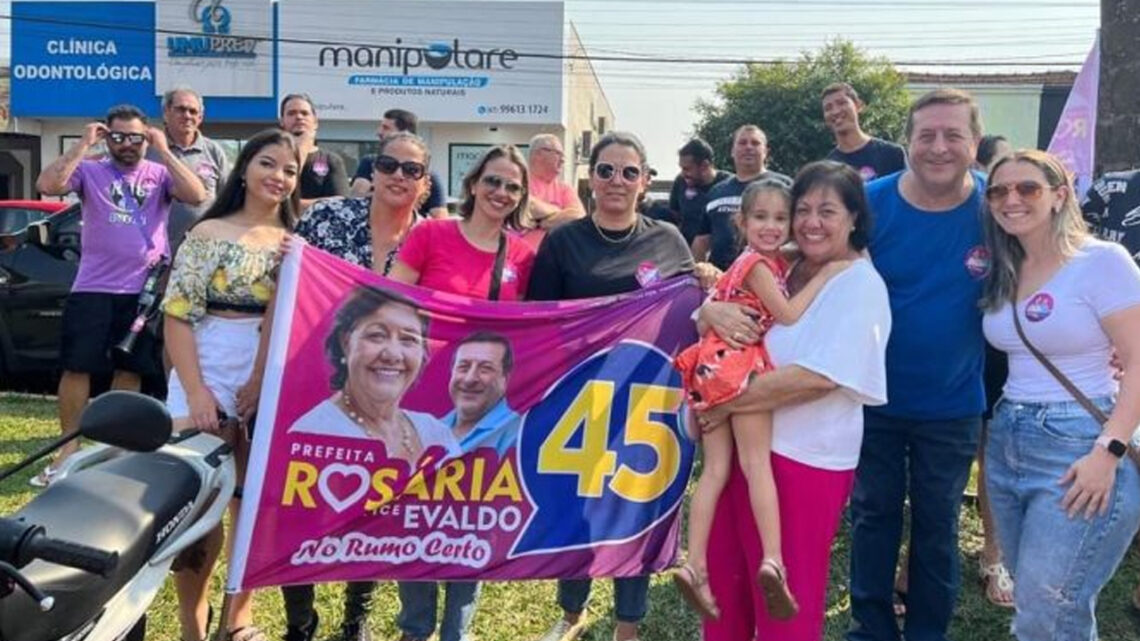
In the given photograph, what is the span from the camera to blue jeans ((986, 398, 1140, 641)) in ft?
9.07

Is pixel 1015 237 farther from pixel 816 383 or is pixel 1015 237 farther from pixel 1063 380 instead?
pixel 816 383

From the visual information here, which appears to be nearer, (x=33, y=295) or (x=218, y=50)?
(x=33, y=295)

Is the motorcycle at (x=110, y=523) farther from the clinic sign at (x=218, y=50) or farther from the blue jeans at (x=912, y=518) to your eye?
the clinic sign at (x=218, y=50)

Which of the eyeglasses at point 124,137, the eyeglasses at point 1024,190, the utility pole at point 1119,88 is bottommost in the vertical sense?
the eyeglasses at point 1024,190

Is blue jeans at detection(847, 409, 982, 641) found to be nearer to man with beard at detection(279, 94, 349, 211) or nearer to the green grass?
the green grass

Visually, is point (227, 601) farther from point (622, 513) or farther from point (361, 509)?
point (622, 513)

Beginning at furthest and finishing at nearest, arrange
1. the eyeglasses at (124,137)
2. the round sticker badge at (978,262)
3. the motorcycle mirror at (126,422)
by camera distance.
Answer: the eyeglasses at (124,137) → the round sticker badge at (978,262) → the motorcycle mirror at (126,422)

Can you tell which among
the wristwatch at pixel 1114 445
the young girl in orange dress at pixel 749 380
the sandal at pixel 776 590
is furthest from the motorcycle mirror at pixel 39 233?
the wristwatch at pixel 1114 445

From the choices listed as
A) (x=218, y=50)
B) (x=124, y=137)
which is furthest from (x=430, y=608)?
(x=218, y=50)

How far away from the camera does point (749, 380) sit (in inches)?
119

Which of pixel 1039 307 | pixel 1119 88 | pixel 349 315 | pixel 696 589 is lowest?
pixel 696 589

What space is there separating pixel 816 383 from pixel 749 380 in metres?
0.20

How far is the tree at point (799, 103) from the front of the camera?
3059cm

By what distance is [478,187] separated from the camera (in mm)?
3664
